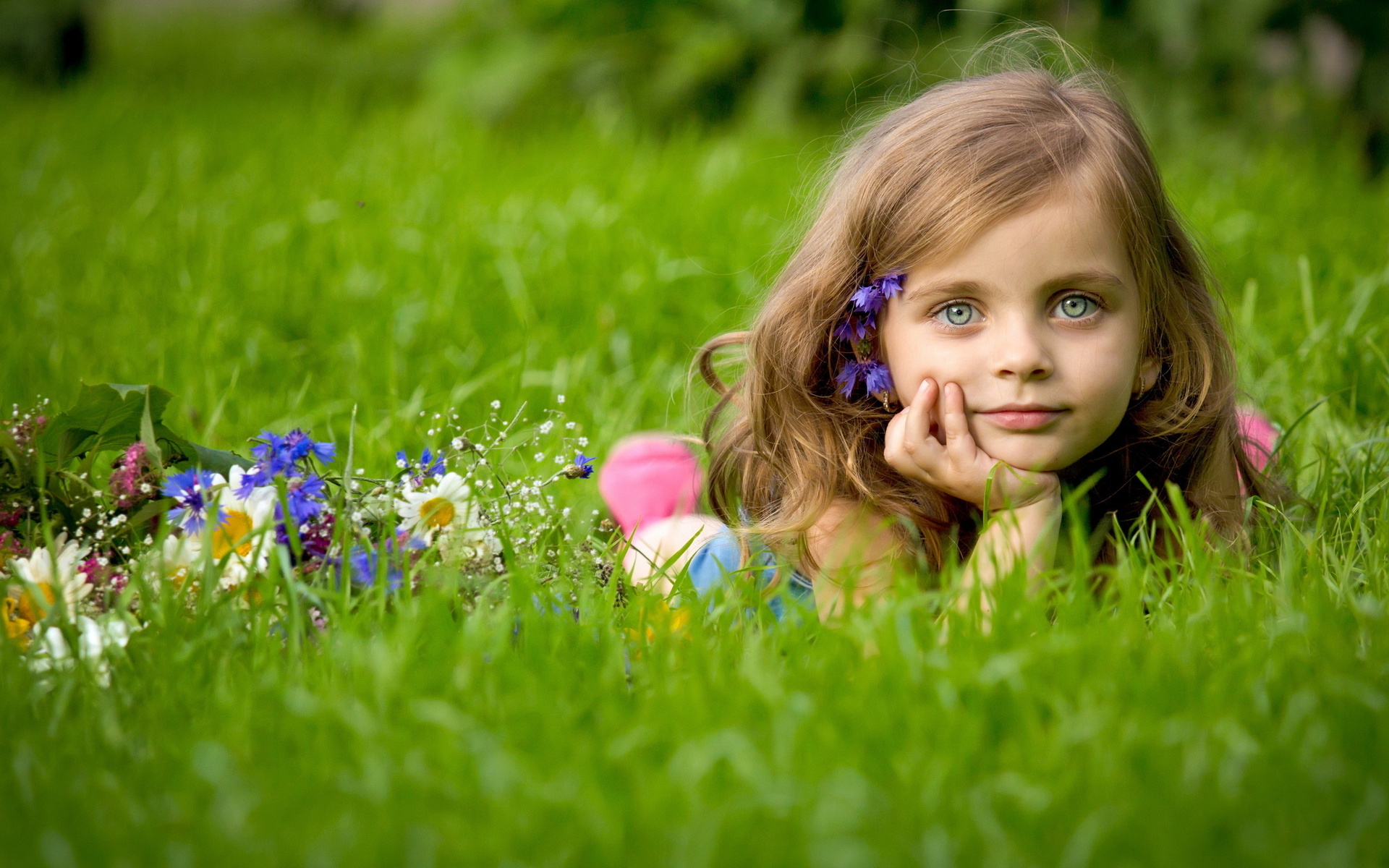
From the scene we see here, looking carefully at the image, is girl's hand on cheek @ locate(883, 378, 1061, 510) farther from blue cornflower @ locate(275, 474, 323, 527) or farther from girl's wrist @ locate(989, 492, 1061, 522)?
blue cornflower @ locate(275, 474, 323, 527)

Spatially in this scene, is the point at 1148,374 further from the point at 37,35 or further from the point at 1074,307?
the point at 37,35

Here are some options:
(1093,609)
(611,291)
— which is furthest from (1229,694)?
(611,291)

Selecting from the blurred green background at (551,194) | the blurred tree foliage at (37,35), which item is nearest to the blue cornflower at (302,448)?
the blurred green background at (551,194)

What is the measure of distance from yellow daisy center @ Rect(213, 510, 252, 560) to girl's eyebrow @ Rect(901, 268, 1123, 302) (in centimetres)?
114

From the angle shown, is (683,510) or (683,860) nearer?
(683,860)

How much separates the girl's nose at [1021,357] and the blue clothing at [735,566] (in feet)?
1.67

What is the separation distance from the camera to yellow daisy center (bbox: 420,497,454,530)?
74.9 inches

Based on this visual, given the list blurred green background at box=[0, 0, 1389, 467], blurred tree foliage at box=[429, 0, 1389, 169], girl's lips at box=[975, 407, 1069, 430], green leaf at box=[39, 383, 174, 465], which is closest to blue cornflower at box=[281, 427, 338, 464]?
green leaf at box=[39, 383, 174, 465]

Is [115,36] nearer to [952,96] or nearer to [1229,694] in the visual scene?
[952,96]

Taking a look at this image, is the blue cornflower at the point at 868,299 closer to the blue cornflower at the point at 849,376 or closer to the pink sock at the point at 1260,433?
the blue cornflower at the point at 849,376

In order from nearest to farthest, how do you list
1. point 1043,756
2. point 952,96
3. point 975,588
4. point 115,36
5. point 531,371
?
1. point 1043,756
2. point 975,588
3. point 952,96
4. point 531,371
5. point 115,36

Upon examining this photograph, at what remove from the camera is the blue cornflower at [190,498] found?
1.78 metres

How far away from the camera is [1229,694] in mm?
1454

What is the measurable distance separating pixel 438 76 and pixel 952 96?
4651 millimetres
